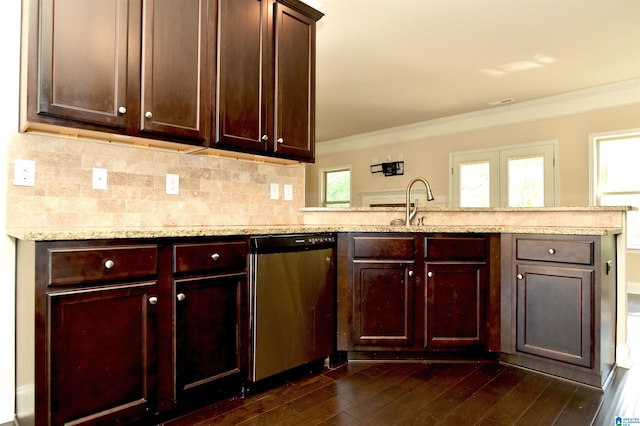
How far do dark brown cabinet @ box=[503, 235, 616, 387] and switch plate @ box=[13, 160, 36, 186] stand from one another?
8.87 feet

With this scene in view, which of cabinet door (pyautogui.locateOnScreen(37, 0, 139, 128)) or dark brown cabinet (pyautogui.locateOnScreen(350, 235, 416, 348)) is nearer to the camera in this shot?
cabinet door (pyautogui.locateOnScreen(37, 0, 139, 128))

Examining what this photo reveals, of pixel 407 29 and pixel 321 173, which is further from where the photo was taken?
pixel 321 173

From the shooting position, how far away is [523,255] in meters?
2.35

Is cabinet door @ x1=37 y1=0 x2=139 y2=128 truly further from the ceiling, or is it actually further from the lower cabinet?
the ceiling

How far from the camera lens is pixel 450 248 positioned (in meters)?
2.43

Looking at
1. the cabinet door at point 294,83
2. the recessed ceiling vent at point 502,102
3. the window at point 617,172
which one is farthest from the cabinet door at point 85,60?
the window at point 617,172

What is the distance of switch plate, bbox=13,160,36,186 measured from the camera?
5.70 feet

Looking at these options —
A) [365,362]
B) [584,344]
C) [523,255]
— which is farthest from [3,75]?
[584,344]

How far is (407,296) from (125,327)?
1645 millimetres

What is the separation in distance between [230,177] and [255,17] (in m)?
1.03

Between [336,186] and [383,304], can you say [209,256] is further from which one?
[336,186]

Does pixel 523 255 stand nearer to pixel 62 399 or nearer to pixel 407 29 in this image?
pixel 407 29

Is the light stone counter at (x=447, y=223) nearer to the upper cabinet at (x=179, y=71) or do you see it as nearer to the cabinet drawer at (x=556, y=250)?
the cabinet drawer at (x=556, y=250)

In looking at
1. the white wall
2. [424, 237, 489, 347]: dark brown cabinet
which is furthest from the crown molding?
the white wall
